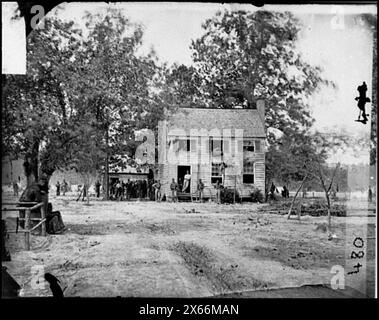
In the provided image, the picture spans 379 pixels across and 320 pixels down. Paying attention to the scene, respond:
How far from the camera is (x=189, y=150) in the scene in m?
3.68

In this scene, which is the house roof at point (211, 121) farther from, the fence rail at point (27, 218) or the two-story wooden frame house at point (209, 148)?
the fence rail at point (27, 218)

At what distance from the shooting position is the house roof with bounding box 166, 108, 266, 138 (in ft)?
12.0

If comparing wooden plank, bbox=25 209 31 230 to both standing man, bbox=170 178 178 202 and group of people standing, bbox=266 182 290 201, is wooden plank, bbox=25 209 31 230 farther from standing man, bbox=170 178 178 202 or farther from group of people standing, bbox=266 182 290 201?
group of people standing, bbox=266 182 290 201

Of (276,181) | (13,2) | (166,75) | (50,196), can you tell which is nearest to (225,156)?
(276,181)

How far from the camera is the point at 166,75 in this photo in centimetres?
364

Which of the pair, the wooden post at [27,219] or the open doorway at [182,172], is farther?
the open doorway at [182,172]

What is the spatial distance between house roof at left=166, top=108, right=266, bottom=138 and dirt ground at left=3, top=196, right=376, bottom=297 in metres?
0.65

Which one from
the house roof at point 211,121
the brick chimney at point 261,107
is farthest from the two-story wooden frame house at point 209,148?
the brick chimney at point 261,107

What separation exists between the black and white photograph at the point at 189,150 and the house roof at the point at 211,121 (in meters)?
0.01

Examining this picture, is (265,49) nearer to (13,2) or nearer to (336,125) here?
(336,125)

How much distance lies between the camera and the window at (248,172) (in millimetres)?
3651

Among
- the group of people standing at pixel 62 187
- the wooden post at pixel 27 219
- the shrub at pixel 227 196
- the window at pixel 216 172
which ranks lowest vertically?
the wooden post at pixel 27 219

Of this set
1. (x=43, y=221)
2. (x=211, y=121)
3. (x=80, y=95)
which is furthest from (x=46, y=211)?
(x=211, y=121)

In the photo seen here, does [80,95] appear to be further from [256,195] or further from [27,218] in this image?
[256,195]
